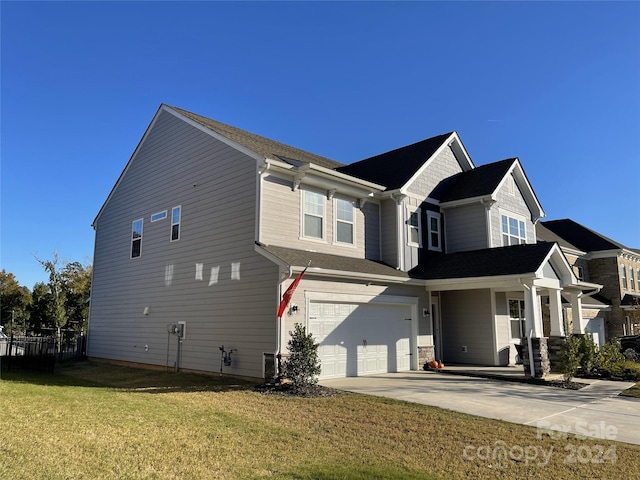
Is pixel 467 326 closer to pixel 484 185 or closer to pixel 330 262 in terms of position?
pixel 484 185

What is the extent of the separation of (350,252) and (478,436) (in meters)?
8.47

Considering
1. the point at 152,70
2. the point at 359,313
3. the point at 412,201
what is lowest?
the point at 359,313

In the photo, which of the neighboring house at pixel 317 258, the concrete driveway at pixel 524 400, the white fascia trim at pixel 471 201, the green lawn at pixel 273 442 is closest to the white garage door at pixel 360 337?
the neighboring house at pixel 317 258

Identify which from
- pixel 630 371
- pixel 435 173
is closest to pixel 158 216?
pixel 435 173

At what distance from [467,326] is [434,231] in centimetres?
375

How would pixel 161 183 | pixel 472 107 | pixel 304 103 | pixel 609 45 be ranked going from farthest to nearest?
pixel 304 103 < pixel 472 107 < pixel 161 183 < pixel 609 45

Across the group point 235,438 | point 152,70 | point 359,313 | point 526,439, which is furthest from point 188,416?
point 152,70

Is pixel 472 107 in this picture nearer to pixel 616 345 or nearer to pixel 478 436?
pixel 616 345

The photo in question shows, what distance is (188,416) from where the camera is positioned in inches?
296

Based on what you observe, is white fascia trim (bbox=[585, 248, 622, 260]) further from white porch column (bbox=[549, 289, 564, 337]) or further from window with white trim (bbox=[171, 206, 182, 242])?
window with white trim (bbox=[171, 206, 182, 242])

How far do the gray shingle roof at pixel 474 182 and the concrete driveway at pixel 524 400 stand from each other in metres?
7.20

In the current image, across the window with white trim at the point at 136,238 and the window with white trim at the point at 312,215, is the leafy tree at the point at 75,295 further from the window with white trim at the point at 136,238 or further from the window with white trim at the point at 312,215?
the window with white trim at the point at 312,215

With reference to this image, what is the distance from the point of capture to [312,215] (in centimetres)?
1366

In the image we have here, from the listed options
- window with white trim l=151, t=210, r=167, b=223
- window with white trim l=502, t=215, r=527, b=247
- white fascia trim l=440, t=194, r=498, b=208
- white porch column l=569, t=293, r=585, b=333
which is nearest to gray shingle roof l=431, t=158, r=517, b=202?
white fascia trim l=440, t=194, r=498, b=208
